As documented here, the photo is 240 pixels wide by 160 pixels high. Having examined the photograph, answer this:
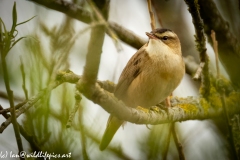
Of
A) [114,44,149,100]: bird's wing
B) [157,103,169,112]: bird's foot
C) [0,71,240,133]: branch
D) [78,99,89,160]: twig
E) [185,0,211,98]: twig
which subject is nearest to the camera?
[0,71,240,133]: branch

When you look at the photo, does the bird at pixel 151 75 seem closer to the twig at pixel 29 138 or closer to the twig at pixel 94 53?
the twig at pixel 29 138

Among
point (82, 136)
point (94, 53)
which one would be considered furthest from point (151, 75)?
point (94, 53)

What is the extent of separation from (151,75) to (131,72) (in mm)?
198

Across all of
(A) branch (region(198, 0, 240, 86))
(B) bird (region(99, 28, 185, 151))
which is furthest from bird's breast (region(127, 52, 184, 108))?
(A) branch (region(198, 0, 240, 86))

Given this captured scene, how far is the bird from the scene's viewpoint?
289cm

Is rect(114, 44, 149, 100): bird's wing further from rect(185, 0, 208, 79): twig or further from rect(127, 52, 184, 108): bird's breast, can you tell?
rect(185, 0, 208, 79): twig

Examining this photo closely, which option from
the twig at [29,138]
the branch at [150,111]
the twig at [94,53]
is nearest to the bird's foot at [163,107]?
the branch at [150,111]

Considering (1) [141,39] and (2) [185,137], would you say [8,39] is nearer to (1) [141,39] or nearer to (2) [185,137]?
(2) [185,137]

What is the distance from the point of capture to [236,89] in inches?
137

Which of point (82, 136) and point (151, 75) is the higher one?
point (151, 75)

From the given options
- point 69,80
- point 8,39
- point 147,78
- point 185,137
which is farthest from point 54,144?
point 185,137

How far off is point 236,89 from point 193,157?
38.4 inches

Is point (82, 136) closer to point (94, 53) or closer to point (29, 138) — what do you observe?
point (29, 138)

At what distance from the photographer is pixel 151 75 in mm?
2910
